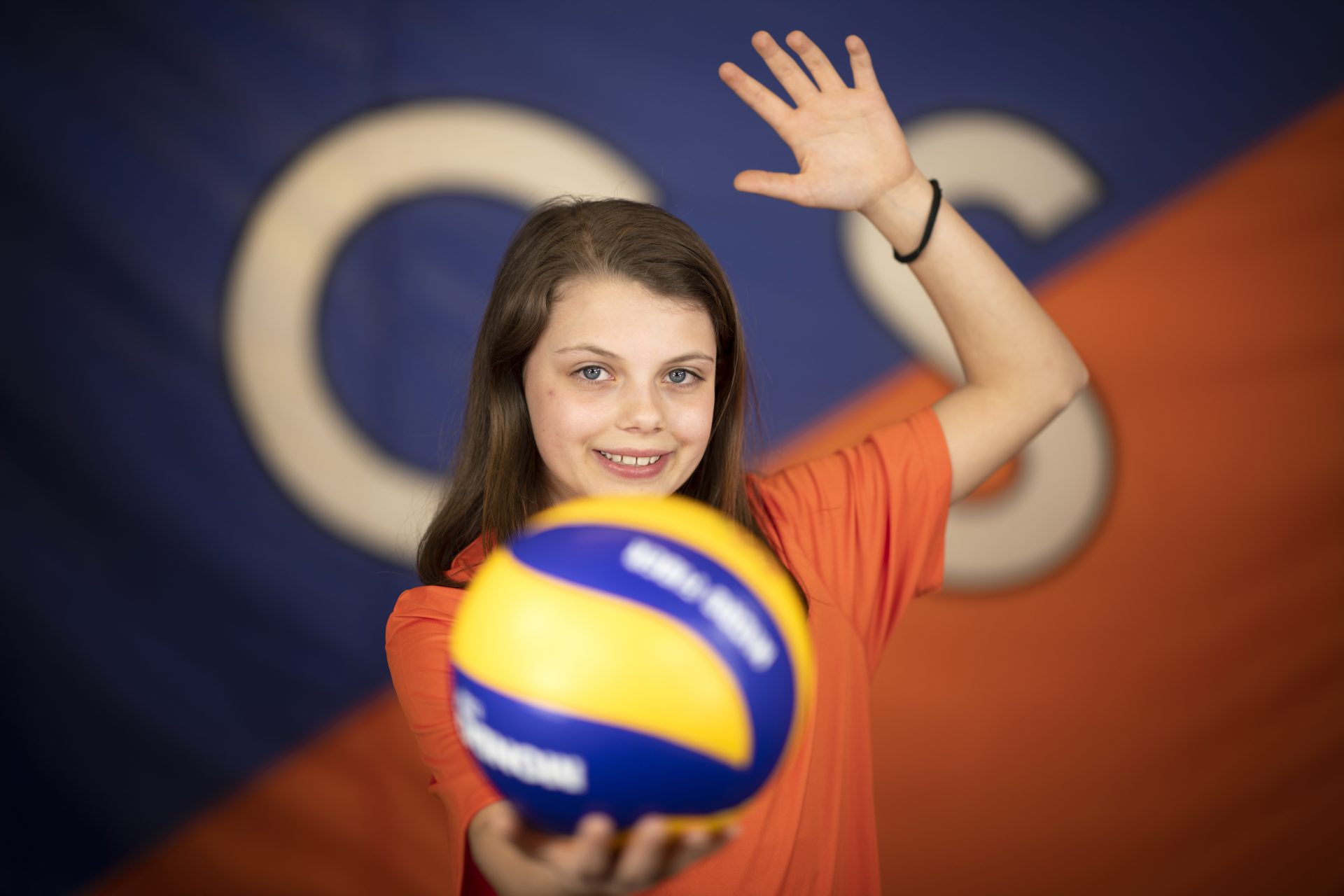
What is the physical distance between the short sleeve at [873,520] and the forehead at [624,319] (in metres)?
0.30

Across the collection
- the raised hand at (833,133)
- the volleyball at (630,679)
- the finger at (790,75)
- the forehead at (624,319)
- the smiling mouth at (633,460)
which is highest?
the finger at (790,75)

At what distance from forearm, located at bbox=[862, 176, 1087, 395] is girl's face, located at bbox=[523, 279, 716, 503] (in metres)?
0.31

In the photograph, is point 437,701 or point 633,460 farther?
point 633,460

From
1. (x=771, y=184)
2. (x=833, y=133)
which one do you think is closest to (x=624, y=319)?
(x=771, y=184)

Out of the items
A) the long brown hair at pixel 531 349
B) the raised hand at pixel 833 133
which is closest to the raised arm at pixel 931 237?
the raised hand at pixel 833 133

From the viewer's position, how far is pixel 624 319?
4.36 ft

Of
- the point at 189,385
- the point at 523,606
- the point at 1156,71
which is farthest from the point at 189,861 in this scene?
the point at 1156,71

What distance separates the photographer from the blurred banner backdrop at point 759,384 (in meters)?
2.73

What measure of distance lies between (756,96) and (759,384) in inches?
54.3

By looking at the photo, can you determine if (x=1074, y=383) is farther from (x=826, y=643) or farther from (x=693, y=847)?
(x=693, y=847)

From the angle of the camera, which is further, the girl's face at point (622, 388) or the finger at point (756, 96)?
the finger at point (756, 96)

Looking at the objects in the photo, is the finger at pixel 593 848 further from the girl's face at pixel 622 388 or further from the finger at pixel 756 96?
the finger at pixel 756 96

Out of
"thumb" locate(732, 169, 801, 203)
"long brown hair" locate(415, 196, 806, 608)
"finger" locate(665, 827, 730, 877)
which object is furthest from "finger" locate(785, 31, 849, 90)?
"finger" locate(665, 827, 730, 877)

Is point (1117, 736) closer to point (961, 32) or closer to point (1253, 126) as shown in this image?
point (1253, 126)
